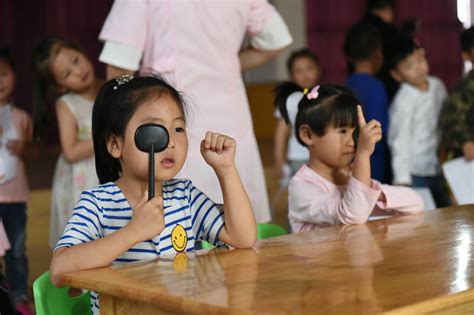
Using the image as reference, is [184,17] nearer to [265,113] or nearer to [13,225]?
[13,225]

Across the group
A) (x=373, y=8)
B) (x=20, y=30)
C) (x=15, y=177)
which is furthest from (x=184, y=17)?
(x=20, y=30)

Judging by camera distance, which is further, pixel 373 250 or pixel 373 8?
pixel 373 8

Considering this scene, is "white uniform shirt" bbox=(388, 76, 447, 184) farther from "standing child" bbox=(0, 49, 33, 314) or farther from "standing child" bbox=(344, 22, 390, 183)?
"standing child" bbox=(0, 49, 33, 314)

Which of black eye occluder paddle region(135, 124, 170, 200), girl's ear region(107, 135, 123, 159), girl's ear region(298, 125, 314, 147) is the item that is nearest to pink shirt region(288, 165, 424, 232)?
girl's ear region(298, 125, 314, 147)

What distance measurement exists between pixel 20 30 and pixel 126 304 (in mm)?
7855

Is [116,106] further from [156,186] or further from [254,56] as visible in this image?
[254,56]

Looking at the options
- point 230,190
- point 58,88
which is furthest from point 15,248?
point 230,190

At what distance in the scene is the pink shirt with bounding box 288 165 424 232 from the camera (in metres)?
2.34

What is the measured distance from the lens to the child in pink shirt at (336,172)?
2340mm

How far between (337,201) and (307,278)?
0.99 m

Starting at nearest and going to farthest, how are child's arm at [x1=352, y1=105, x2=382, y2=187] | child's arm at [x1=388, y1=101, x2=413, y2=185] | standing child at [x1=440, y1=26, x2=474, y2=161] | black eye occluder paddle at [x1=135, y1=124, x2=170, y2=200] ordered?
black eye occluder paddle at [x1=135, y1=124, x2=170, y2=200]
child's arm at [x1=352, y1=105, x2=382, y2=187]
standing child at [x1=440, y1=26, x2=474, y2=161]
child's arm at [x1=388, y1=101, x2=413, y2=185]

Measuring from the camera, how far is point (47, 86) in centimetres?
368

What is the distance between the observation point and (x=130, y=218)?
194 cm

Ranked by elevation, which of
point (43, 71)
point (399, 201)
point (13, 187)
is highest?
point (43, 71)
